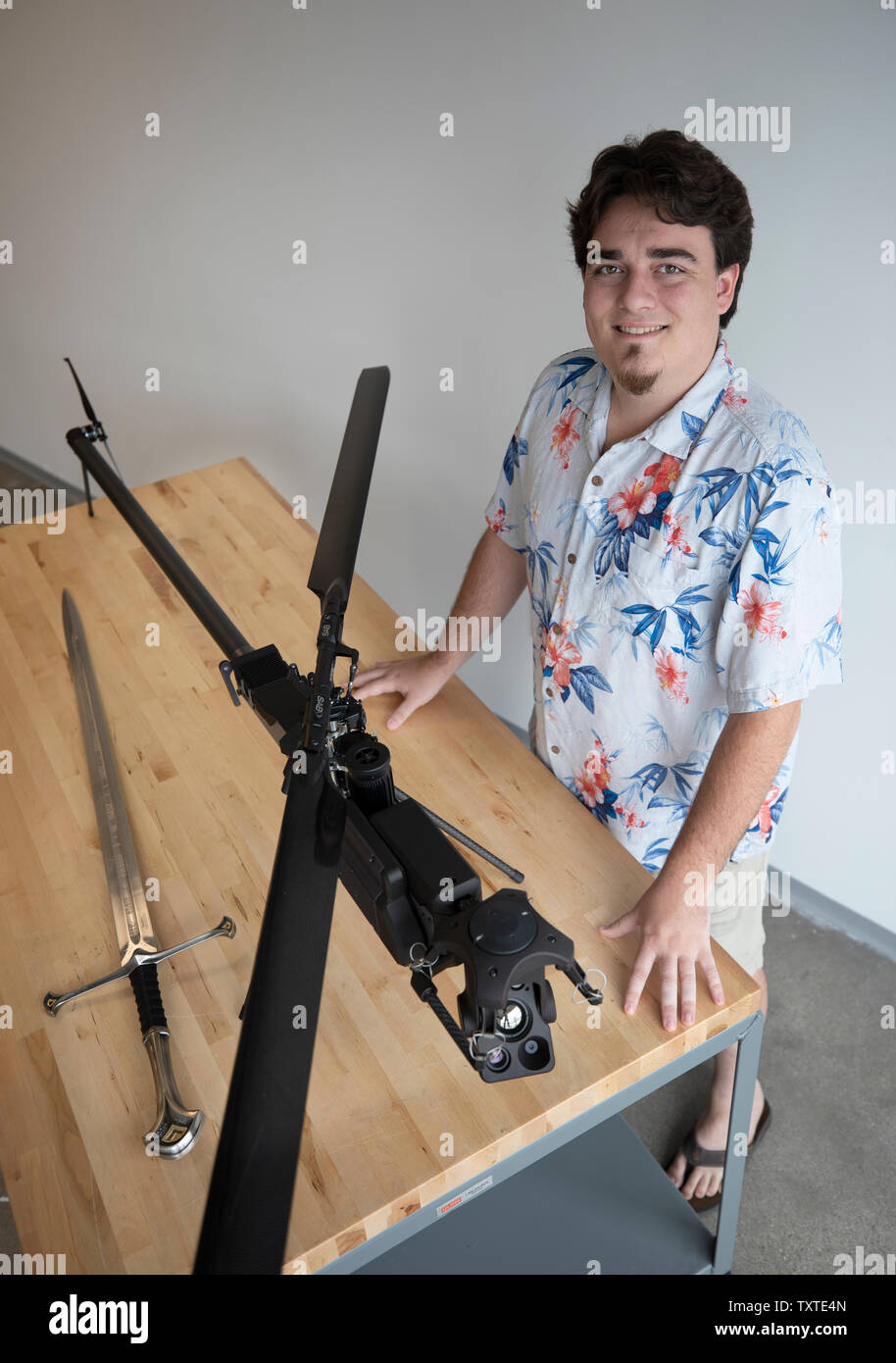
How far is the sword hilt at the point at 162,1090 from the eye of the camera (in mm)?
1265

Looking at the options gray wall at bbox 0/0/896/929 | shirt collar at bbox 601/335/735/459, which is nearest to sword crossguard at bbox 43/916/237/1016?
shirt collar at bbox 601/335/735/459

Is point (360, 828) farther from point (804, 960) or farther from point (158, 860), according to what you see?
point (804, 960)

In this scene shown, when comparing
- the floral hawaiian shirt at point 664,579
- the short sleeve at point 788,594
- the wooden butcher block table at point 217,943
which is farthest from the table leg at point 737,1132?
the short sleeve at point 788,594

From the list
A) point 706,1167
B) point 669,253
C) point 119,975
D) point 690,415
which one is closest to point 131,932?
point 119,975

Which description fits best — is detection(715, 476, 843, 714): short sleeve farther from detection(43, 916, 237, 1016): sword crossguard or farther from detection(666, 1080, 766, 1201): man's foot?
detection(666, 1080, 766, 1201): man's foot

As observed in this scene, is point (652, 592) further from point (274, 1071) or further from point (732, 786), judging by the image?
point (274, 1071)

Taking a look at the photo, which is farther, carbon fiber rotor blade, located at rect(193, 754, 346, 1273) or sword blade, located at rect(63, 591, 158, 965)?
sword blade, located at rect(63, 591, 158, 965)

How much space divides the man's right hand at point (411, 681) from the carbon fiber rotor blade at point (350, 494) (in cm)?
69

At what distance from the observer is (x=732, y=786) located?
1.46 metres

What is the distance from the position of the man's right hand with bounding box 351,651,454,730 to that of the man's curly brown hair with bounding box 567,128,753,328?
77 cm

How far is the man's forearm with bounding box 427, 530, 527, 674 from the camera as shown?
196 centimetres

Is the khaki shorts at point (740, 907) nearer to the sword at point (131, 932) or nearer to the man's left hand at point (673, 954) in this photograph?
the man's left hand at point (673, 954)

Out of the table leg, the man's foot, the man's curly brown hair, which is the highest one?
the man's curly brown hair
